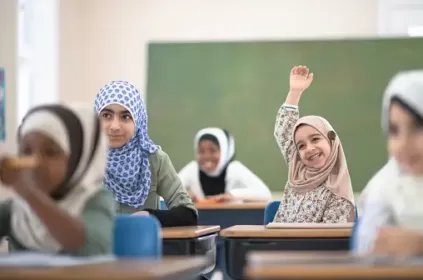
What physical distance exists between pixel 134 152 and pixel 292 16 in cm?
502

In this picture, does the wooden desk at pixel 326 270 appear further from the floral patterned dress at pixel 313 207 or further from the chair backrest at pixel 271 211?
the chair backrest at pixel 271 211

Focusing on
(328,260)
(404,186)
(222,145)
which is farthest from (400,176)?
(222,145)

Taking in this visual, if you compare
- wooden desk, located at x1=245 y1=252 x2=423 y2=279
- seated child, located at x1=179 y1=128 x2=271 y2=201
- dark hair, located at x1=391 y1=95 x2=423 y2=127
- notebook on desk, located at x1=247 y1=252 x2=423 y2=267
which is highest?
dark hair, located at x1=391 y1=95 x2=423 y2=127

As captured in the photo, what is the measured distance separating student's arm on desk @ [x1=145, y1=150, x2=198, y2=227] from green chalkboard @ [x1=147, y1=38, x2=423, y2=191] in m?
4.42

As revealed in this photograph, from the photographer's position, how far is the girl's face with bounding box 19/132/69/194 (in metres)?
2.21

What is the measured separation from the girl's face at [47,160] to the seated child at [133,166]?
156cm

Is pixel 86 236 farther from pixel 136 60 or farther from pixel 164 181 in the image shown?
pixel 136 60

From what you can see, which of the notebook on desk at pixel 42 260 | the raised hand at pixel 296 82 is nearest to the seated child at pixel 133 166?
the raised hand at pixel 296 82

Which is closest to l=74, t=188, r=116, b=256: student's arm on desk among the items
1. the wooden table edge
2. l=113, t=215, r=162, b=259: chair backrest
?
l=113, t=215, r=162, b=259: chair backrest

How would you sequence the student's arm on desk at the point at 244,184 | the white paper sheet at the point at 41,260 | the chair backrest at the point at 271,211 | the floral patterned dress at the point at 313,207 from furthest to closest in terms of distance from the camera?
1. the student's arm on desk at the point at 244,184
2. the chair backrest at the point at 271,211
3. the floral patterned dress at the point at 313,207
4. the white paper sheet at the point at 41,260

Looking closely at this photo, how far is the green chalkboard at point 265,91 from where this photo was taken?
8281 mm

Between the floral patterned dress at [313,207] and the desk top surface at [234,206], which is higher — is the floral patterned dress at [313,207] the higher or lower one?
the higher one

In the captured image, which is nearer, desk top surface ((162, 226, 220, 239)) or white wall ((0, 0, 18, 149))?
desk top surface ((162, 226, 220, 239))

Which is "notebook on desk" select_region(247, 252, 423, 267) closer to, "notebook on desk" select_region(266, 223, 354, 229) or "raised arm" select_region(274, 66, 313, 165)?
"notebook on desk" select_region(266, 223, 354, 229)
